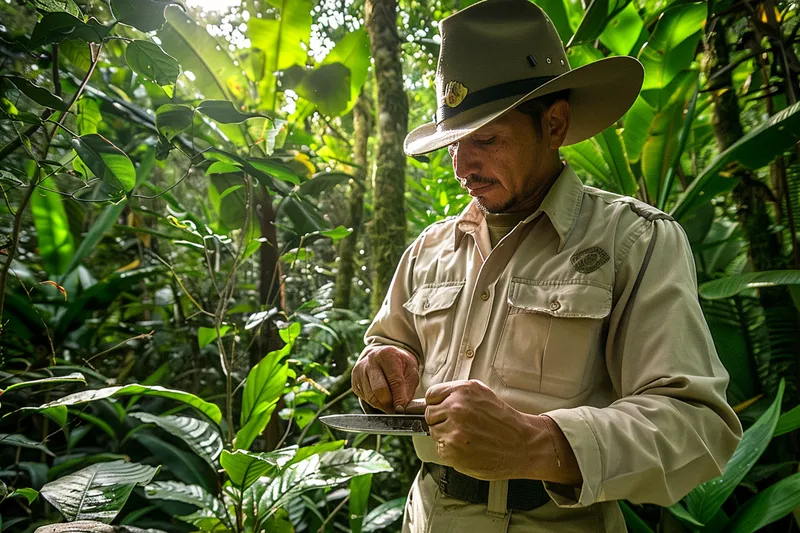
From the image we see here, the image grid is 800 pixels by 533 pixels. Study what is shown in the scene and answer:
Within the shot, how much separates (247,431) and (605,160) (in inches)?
64.7

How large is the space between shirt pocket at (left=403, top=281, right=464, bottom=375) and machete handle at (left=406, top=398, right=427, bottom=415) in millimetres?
98

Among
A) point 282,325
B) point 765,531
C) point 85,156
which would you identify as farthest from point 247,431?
point 765,531

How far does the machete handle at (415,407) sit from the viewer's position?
1148 mm

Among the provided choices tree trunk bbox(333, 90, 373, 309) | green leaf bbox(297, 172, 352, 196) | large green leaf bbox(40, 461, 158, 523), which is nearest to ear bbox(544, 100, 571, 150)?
large green leaf bbox(40, 461, 158, 523)

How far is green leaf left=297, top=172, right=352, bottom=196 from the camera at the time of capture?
245cm

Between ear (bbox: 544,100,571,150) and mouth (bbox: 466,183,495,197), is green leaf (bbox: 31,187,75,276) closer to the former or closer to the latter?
mouth (bbox: 466,183,495,197)

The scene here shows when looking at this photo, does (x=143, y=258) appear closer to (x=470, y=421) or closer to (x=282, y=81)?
(x=282, y=81)

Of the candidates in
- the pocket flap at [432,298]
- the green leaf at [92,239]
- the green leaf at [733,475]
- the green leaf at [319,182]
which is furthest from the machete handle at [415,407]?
the green leaf at [92,239]

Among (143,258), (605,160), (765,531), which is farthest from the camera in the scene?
(143,258)

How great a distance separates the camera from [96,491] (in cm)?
130

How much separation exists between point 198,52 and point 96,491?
1.73 m

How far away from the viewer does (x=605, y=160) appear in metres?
2.10

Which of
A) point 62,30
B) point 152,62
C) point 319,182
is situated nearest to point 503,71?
point 152,62

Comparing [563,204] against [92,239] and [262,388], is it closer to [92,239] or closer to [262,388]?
[262,388]
